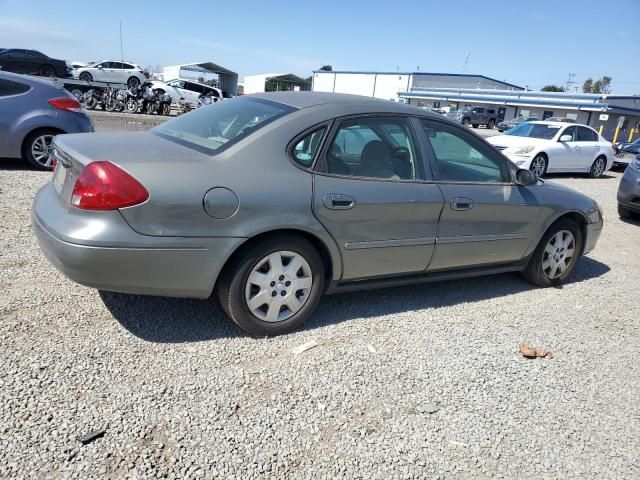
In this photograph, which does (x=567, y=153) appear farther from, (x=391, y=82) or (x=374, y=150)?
(x=391, y=82)

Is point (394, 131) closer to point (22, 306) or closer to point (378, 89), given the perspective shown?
point (22, 306)

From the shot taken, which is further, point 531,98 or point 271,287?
point 531,98

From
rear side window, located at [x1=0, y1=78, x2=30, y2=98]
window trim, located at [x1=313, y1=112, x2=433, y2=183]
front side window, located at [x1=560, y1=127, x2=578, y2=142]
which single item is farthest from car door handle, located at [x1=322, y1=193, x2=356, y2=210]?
front side window, located at [x1=560, y1=127, x2=578, y2=142]

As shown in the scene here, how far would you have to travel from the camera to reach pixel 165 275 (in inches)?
114

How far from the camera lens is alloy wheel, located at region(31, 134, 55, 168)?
7.38 metres

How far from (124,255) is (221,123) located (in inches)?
49.2

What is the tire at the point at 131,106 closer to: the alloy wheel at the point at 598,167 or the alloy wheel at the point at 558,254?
the alloy wheel at the point at 598,167

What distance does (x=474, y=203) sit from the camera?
398cm

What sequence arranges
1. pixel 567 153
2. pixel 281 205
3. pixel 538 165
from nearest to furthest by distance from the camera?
pixel 281 205
pixel 538 165
pixel 567 153

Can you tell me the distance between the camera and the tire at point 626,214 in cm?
870

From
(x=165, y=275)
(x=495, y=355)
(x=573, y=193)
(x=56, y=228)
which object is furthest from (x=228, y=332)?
(x=573, y=193)

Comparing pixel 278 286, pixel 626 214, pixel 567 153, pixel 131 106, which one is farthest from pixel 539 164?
pixel 131 106

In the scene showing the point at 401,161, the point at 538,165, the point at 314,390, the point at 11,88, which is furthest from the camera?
the point at 538,165

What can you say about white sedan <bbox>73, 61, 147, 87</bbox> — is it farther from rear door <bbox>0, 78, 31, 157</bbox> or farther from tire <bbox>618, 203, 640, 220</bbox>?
tire <bbox>618, 203, 640, 220</bbox>
